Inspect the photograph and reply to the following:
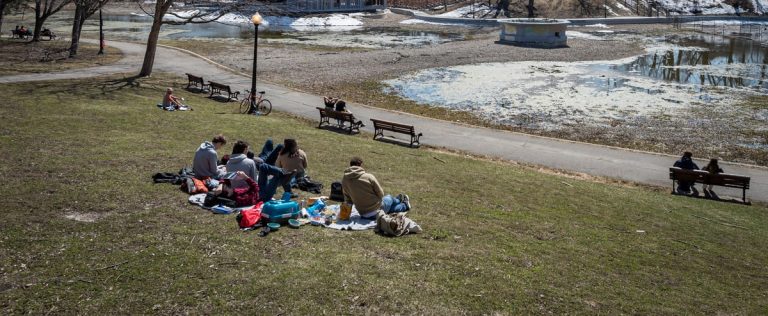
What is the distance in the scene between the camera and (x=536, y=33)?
52.1 meters

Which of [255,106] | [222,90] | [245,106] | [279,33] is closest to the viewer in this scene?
[255,106]

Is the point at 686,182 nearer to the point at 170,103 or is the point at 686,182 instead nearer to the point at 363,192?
the point at 363,192

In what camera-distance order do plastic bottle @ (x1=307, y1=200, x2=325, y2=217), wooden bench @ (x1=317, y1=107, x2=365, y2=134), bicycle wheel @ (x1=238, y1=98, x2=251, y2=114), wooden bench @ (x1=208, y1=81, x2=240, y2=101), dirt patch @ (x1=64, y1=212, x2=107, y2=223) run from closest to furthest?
dirt patch @ (x1=64, y1=212, x2=107, y2=223)
plastic bottle @ (x1=307, y1=200, x2=325, y2=217)
wooden bench @ (x1=317, y1=107, x2=365, y2=134)
bicycle wheel @ (x1=238, y1=98, x2=251, y2=114)
wooden bench @ (x1=208, y1=81, x2=240, y2=101)

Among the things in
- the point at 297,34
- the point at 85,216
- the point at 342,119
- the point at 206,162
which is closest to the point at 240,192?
the point at 206,162

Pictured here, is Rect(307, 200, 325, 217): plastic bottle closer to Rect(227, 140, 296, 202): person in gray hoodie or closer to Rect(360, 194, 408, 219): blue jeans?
Rect(227, 140, 296, 202): person in gray hoodie

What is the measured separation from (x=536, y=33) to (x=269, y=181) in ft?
144

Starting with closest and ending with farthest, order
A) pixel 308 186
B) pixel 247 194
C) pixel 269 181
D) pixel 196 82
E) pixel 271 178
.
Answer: pixel 247 194 < pixel 269 181 < pixel 271 178 < pixel 308 186 < pixel 196 82

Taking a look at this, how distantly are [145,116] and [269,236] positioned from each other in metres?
12.0

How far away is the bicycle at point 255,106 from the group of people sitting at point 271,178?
10.7m

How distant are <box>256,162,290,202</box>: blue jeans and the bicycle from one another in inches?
487

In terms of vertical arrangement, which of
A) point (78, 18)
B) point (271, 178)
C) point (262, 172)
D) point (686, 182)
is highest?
point (78, 18)

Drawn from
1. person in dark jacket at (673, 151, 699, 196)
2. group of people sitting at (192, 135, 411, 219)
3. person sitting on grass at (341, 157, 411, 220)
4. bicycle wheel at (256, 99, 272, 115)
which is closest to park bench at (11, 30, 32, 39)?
bicycle wheel at (256, 99, 272, 115)

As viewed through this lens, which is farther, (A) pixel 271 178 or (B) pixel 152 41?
(B) pixel 152 41

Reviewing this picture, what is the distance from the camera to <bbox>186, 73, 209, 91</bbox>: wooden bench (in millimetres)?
27792
